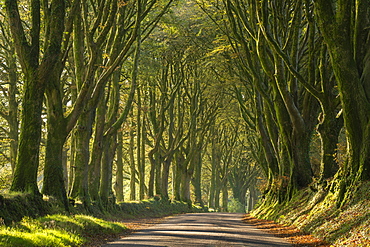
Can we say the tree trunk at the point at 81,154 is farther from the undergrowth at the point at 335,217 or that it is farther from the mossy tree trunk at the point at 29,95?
the undergrowth at the point at 335,217

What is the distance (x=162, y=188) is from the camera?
33781 millimetres

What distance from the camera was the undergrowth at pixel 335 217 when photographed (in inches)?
347

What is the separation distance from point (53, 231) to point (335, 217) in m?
6.51

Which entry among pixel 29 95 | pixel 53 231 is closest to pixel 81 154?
pixel 29 95

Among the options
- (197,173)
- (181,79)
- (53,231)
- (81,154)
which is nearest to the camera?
(53,231)

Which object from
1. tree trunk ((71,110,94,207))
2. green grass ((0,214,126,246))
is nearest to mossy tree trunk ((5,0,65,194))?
green grass ((0,214,126,246))

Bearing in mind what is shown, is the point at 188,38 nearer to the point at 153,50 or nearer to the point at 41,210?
the point at 153,50

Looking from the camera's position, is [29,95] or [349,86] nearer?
[349,86]

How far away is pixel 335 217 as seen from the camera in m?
10.7

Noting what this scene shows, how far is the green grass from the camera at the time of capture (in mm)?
7802

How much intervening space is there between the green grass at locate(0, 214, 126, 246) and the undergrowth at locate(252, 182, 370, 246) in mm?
5482

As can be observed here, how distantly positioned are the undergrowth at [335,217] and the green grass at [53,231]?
5.48 metres

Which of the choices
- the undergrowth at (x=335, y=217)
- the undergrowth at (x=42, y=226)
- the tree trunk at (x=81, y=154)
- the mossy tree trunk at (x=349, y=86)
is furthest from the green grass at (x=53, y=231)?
the mossy tree trunk at (x=349, y=86)

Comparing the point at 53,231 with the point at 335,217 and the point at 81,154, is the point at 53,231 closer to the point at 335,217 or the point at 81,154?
the point at 335,217
